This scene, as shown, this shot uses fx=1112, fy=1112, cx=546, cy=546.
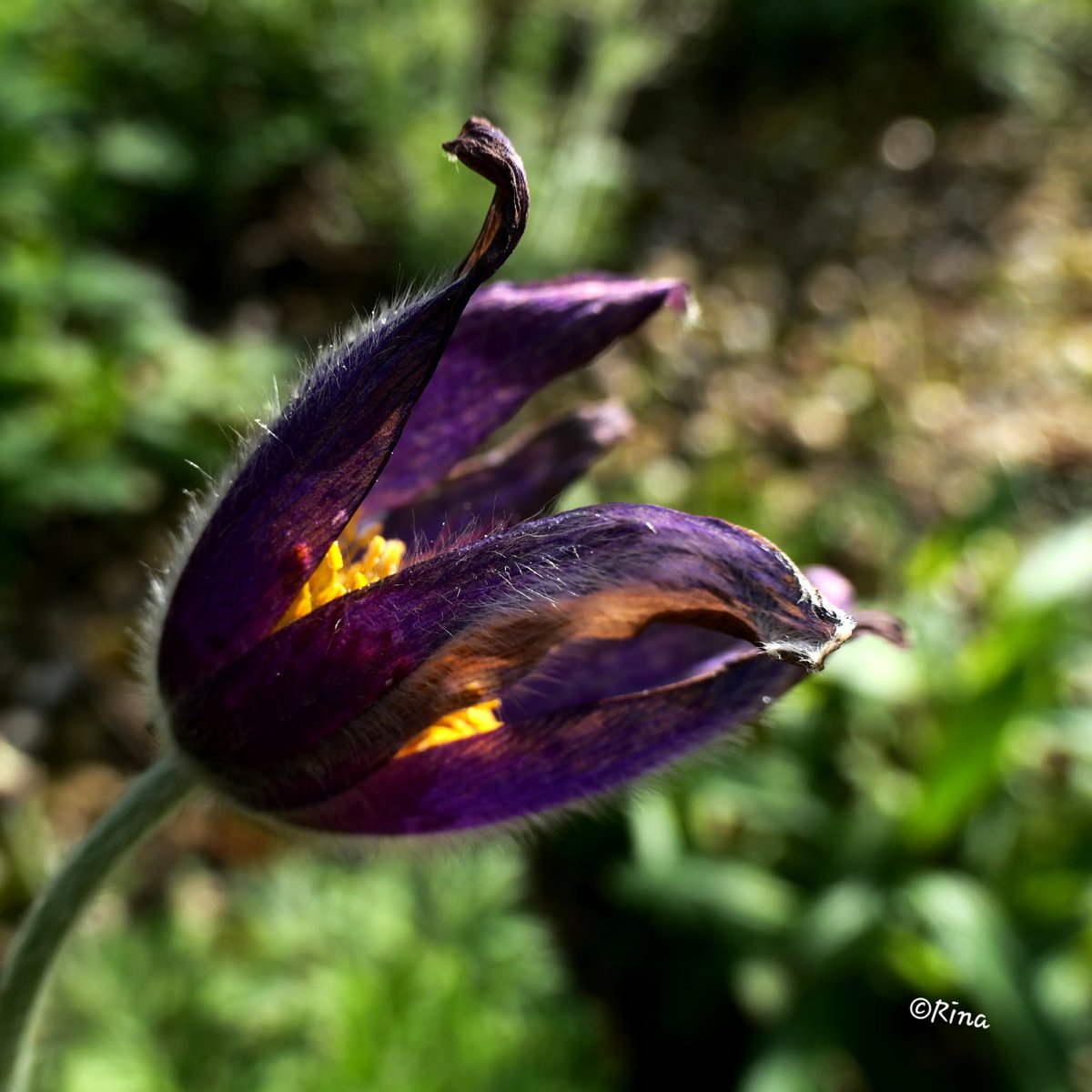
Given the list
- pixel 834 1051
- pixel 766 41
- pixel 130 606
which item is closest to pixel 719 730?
pixel 834 1051

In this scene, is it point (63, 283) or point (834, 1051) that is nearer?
point (834, 1051)

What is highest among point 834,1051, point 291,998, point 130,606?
point 130,606

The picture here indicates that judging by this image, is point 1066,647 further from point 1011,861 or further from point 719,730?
point 719,730

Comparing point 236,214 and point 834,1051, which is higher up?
point 236,214

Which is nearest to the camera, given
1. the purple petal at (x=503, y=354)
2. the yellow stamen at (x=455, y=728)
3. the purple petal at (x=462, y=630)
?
the purple petal at (x=462, y=630)

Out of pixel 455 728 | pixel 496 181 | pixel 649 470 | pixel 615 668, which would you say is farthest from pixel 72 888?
pixel 649 470

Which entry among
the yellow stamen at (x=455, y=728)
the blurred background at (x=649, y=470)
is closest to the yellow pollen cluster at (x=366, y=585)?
the yellow stamen at (x=455, y=728)

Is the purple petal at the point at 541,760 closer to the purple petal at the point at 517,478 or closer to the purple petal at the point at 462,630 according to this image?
the purple petal at the point at 462,630
